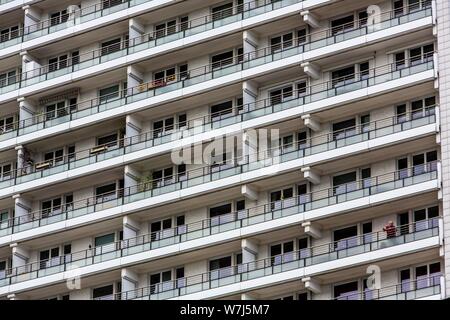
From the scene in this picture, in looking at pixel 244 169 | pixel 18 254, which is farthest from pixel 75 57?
pixel 244 169

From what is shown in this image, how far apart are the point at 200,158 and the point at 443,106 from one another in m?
13.6

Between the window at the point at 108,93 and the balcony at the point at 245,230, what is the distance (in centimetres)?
926

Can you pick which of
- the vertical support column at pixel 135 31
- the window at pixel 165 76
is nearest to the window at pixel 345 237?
the window at pixel 165 76

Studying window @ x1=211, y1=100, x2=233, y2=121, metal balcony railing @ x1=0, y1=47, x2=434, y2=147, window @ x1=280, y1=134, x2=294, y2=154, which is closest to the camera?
metal balcony railing @ x1=0, y1=47, x2=434, y2=147

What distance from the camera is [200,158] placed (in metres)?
74.2

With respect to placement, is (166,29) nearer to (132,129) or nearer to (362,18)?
(132,129)

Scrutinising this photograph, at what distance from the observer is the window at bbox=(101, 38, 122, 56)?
81062 millimetres

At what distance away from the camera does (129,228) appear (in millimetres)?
75125

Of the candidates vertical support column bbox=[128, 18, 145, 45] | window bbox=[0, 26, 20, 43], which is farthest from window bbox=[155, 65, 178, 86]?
window bbox=[0, 26, 20, 43]

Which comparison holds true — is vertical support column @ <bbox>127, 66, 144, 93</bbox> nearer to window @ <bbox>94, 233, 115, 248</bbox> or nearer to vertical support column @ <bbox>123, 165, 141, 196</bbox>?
vertical support column @ <bbox>123, 165, 141, 196</bbox>

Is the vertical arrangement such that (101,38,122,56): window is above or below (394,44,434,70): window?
above

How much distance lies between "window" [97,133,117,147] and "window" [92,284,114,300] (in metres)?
8.35

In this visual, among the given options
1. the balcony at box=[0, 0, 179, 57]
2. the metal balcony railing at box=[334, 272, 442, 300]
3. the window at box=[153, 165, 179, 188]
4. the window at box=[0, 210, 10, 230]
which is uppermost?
the balcony at box=[0, 0, 179, 57]

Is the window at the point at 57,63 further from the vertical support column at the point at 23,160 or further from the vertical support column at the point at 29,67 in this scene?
the vertical support column at the point at 23,160
